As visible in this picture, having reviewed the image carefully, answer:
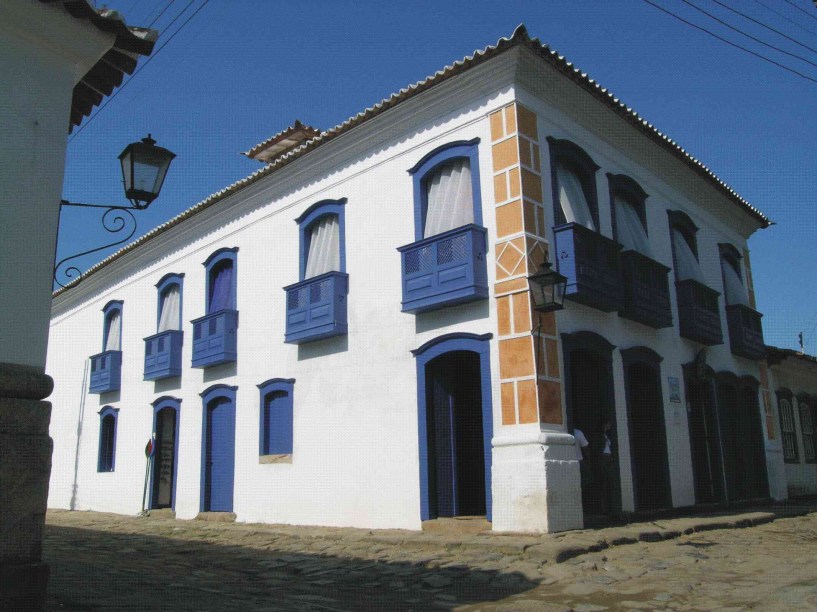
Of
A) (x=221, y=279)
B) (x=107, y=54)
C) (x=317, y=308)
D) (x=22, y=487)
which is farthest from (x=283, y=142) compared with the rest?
(x=22, y=487)

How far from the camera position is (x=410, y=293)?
1078cm

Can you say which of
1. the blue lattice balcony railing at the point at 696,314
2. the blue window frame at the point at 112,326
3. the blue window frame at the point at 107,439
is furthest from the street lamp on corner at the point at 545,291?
the blue window frame at the point at 112,326

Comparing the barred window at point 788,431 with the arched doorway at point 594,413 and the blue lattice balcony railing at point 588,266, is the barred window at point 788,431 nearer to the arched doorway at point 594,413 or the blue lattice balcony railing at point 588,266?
the arched doorway at point 594,413

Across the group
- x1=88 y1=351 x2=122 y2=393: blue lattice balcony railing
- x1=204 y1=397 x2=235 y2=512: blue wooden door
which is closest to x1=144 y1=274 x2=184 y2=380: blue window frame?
x1=204 y1=397 x2=235 y2=512: blue wooden door

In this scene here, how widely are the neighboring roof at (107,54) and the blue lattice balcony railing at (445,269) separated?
16.6ft

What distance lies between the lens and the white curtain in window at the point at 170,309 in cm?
1667

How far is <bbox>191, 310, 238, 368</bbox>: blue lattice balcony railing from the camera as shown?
14320mm

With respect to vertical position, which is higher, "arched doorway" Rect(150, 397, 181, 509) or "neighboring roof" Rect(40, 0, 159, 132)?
"neighboring roof" Rect(40, 0, 159, 132)

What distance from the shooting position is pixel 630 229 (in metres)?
12.6

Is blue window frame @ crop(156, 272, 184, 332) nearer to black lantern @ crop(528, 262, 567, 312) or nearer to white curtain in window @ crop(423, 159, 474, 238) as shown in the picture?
white curtain in window @ crop(423, 159, 474, 238)

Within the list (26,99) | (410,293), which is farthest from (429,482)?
(26,99)

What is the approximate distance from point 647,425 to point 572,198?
13.2ft

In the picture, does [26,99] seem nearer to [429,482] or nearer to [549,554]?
[549,554]

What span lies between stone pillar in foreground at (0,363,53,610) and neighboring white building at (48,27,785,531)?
5.84 meters
